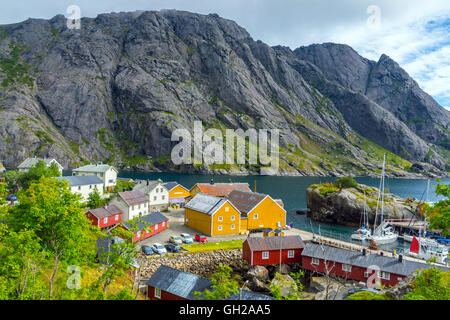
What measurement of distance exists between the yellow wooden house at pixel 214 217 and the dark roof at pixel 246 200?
367 cm

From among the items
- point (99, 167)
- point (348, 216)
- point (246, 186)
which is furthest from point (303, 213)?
point (99, 167)

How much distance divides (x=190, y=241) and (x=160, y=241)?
4434mm

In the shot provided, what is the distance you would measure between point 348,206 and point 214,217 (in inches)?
1701

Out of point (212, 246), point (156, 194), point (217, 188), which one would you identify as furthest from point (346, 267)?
point (217, 188)

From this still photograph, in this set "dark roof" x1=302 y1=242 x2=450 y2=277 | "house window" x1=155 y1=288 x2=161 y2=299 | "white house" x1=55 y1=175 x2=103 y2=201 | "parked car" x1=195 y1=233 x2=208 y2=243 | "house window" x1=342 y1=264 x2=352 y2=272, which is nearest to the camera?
"house window" x1=155 y1=288 x2=161 y2=299

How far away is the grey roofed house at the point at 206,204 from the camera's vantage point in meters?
49.2

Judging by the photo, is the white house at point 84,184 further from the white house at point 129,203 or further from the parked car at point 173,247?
the parked car at point 173,247

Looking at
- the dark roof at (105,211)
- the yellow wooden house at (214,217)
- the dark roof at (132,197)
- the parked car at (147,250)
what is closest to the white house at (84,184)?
the dark roof at (132,197)

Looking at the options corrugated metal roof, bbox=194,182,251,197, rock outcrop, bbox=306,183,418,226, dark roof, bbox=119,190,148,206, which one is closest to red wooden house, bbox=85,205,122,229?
dark roof, bbox=119,190,148,206

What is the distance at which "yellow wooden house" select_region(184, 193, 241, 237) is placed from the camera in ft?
160

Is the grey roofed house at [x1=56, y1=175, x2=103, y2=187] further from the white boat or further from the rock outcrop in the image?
the white boat
